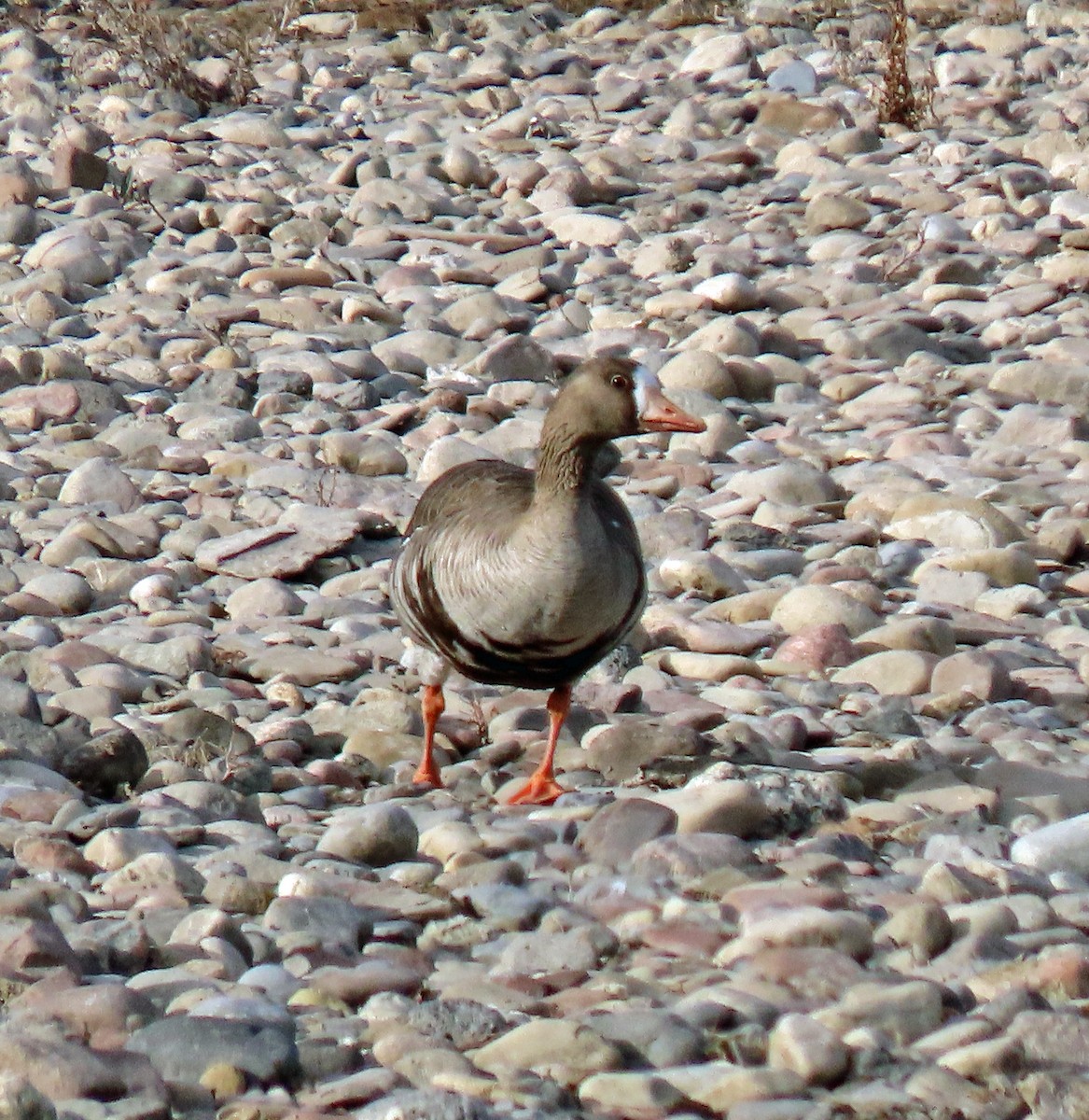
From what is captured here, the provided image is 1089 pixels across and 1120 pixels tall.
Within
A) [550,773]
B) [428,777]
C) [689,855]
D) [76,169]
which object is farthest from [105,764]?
[76,169]

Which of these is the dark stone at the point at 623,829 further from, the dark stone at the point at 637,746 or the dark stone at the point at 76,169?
the dark stone at the point at 76,169

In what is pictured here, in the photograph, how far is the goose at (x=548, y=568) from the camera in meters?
5.20

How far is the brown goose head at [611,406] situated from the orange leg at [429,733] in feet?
2.77

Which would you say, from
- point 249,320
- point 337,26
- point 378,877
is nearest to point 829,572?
point 378,877

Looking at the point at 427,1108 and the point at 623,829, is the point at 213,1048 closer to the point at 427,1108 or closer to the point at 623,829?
the point at 427,1108

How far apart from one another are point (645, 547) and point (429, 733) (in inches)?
74.5

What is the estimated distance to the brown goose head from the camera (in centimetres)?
538

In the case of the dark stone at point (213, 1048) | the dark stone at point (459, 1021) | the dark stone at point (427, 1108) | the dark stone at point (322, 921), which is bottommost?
the dark stone at point (322, 921)

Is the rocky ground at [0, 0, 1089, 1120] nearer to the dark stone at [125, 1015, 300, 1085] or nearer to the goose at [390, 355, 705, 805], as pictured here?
the dark stone at [125, 1015, 300, 1085]

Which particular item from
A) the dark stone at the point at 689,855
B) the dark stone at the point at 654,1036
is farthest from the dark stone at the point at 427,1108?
the dark stone at the point at 689,855

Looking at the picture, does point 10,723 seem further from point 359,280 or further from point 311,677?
point 359,280

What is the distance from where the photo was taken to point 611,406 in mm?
5379

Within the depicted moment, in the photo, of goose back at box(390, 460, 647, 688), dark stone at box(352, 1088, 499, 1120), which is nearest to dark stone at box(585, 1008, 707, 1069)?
dark stone at box(352, 1088, 499, 1120)

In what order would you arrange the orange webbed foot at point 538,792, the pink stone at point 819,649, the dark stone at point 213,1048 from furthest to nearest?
1. the pink stone at point 819,649
2. the orange webbed foot at point 538,792
3. the dark stone at point 213,1048
